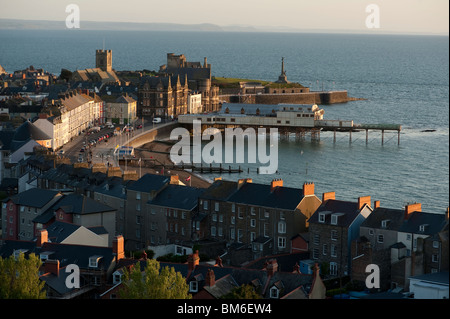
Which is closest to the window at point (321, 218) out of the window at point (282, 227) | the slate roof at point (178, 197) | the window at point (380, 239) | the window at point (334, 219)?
the window at point (334, 219)

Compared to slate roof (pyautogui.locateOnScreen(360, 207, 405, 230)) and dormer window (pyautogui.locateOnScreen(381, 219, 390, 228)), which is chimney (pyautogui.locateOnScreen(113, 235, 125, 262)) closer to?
slate roof (pyautogui.locateOnScreen(360, 207, 405, 230))

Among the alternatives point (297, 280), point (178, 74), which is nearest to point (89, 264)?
point (297, 280)

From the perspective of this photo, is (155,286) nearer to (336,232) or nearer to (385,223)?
(336,232)

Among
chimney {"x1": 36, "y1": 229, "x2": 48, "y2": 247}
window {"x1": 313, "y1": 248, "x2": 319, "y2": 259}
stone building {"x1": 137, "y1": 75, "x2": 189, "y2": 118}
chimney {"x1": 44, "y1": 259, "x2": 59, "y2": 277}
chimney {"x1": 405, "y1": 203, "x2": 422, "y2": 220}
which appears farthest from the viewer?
stone building {"x1": 137, "y1": 75, "x2": 189, "y2": 118}

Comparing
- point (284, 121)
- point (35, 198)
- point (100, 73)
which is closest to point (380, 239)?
point (35, 198)

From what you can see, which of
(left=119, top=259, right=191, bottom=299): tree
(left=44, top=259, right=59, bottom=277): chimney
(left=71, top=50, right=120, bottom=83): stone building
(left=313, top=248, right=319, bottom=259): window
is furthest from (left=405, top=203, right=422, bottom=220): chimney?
(left=71, top=50, right=120, bottom=83): stone building

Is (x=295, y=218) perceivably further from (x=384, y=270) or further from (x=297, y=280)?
(x=297, y=280)
